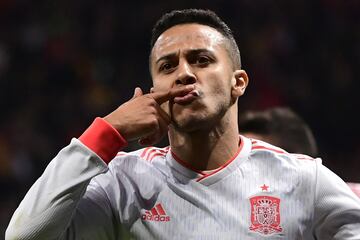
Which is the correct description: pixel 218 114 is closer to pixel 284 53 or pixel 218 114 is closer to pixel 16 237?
pixel 16 237

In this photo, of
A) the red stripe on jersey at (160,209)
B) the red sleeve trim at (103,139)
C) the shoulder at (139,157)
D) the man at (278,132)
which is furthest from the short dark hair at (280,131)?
the red sleeve trim at (103,139)

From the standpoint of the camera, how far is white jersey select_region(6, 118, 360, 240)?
2.37 m

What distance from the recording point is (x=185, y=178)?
2.65 meters

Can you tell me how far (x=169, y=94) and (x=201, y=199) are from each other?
369mm

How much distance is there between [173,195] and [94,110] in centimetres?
509

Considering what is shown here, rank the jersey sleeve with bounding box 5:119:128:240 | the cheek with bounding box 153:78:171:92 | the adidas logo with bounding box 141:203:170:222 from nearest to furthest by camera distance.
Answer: the jersey sleeve with bounding box 5:119:128:240, the adidas logo with bounding box 141:203:170:222, the cheek with bounding box 153:78:171:92

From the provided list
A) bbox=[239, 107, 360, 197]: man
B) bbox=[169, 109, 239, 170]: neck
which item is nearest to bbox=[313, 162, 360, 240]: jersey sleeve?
bbox=[169, 109, 239, 170]: neck

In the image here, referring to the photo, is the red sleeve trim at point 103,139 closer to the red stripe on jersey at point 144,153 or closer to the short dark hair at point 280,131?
the red stripe on jersey at point 144,153

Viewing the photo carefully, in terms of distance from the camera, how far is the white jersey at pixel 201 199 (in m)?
2.37

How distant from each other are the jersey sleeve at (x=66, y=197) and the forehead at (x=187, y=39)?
450 mm

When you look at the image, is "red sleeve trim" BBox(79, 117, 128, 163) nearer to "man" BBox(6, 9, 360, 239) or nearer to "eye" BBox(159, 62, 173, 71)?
"man" BBox(6, 9, 360, 239)

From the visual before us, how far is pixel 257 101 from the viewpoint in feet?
25.6

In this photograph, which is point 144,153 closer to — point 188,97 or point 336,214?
point 188,97

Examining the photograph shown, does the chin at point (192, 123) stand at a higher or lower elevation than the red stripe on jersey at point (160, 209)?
higher
